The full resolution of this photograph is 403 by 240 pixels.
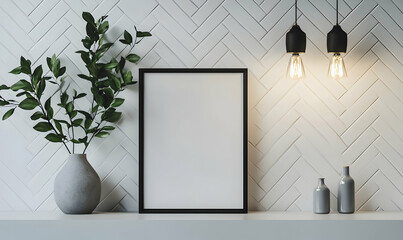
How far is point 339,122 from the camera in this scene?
2279 millimetres

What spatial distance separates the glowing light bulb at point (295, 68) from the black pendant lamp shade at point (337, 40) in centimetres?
14

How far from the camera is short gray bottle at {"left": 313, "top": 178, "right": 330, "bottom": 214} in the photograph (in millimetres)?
2152

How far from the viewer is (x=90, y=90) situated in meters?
2.29

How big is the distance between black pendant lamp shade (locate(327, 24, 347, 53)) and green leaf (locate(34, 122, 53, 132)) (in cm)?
123

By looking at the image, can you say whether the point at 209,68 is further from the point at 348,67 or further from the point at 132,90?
the point at 348,67

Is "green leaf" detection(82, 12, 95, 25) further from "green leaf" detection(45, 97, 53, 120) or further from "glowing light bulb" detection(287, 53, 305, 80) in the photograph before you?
"glowing light bulb" detection(287, 53, 305, 80)

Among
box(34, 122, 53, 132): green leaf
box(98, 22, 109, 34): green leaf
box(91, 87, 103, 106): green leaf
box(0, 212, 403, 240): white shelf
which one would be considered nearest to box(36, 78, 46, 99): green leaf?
box(34, 122, 53, 132): green leaf

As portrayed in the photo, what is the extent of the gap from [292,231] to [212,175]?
17.0 inches

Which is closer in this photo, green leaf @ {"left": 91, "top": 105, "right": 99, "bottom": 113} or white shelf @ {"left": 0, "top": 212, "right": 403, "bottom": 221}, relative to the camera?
white shelf @ {"left": 0, "top": 212, "right": 403, "bottom": 221}

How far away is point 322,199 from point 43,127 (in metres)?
1.21

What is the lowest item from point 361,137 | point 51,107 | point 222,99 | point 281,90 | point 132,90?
point 361,137

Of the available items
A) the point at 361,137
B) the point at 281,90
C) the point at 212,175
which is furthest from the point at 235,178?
the point at 361,137

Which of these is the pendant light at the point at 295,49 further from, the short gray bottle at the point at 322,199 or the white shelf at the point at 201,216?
the white shelf at the point at 201,216

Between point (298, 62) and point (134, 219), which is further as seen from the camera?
point (298, 62)
